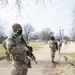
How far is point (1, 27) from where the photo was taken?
69.2m

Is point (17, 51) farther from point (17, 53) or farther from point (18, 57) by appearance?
point (18, 57)

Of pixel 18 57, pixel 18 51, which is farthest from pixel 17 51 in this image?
pixel 18 57

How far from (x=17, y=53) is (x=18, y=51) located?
74 mm

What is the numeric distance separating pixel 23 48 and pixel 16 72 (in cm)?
67

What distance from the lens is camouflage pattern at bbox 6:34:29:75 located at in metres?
6.95

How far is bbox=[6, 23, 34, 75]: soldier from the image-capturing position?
695cm

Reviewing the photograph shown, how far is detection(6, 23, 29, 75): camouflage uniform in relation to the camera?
6953 millimetres

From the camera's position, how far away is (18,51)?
6961mm

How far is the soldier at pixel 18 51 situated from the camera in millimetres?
6953

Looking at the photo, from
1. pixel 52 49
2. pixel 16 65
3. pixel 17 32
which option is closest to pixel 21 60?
pixel 16 65

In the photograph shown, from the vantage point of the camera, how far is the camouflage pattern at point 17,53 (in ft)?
22.8

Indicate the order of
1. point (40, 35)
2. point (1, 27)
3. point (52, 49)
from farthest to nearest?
point (40, 35), point (1, 27), point (52, 49)

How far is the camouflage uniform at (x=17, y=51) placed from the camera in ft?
22.8

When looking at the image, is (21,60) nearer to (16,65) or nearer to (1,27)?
(16,65)
